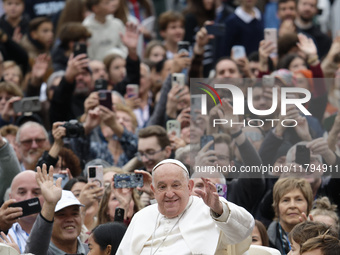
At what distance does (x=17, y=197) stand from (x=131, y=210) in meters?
1.08

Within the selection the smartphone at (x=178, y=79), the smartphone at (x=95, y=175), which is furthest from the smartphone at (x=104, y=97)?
the smartphone at (x=95, y=175)

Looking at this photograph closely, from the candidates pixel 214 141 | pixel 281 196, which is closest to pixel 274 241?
pixel 281 196

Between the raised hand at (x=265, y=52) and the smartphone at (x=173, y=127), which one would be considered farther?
the raised hand at (x=265, y=52)

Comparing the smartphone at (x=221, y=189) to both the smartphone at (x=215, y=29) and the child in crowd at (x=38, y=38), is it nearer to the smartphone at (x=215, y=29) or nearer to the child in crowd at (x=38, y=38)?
the smartphone at (x=215, y=29)

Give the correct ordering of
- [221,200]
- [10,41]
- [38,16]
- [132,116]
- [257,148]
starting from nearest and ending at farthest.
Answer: [221,200] → [257,148] → [132,116] → [10,41] → [38,16]

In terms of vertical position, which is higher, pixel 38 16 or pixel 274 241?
pixel 38 16

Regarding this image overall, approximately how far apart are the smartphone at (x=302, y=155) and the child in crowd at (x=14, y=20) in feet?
24.9

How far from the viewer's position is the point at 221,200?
7984mm

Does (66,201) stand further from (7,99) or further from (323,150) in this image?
(7,99)

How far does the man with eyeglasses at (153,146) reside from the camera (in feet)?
36.3

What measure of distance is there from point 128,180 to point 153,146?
1459mm

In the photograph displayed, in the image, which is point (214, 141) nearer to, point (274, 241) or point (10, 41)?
point (274, 241)

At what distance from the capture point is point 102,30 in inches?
614

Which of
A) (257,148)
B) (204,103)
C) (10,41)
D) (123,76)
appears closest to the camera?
(204,103)
